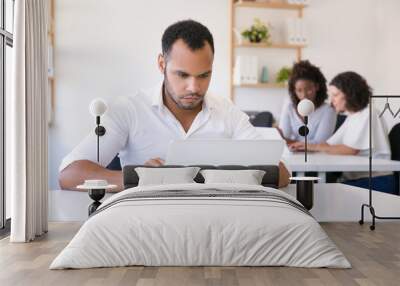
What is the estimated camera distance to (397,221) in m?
4.70

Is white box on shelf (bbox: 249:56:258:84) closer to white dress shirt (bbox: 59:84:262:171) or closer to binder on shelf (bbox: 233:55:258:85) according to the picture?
binder on shelf (bbox: 233:55:258:85)

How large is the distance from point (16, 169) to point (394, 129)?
3258 mm

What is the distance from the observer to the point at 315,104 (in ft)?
20.0

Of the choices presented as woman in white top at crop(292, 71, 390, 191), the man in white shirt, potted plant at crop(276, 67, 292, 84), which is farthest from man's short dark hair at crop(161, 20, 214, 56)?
potted plant at crop(276, 67, 292, 84)

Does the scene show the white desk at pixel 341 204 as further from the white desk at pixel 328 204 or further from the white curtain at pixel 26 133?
the white curtain at pixel 26 133

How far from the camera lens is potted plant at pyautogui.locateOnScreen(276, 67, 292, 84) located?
755 cm

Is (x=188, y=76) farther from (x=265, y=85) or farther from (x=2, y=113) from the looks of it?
(x=265, y=85)

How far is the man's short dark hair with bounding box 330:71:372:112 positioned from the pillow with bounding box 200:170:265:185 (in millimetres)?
1945

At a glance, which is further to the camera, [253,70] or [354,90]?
[253,70]

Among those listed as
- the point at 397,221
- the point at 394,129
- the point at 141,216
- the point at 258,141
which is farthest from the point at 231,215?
the point at 394,129

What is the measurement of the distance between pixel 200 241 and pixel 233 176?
0.98 m

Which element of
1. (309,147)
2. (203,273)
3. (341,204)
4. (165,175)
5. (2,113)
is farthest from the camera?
(309,147)

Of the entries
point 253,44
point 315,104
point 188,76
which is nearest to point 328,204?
point 188,76

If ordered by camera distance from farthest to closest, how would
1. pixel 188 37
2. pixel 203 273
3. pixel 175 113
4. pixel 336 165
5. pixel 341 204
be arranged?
1. pixel 188 37
2. pixel 175 113
3. pixel 341 204
4. pixel 336 165
5. pixel 203 273
